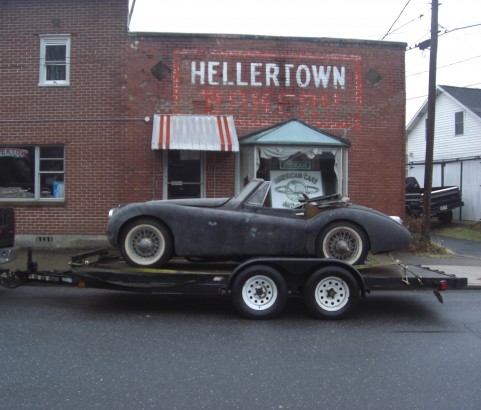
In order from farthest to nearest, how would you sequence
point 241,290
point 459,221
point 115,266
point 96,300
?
point 459,221, point 96,300, point 115,266, point 241,290

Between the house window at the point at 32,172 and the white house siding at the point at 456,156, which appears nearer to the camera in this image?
the house window at the point at 32,172

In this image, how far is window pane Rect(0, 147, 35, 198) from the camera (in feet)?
39.9

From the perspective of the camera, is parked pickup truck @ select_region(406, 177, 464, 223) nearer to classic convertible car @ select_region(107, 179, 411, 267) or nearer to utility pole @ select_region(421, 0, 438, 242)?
utility pole @ select_region(421, 0, 438, 242)

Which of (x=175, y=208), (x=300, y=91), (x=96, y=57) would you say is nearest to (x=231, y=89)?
(x=300, y=91)

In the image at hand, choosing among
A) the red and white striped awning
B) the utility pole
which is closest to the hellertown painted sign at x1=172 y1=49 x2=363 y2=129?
the red and white striped awning

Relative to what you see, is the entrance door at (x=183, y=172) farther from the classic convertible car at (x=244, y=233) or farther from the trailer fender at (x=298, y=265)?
the trailer fender at (x=298, y=265)

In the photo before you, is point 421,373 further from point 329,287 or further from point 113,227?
point 113,227

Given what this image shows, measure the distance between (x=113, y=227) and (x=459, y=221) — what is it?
60.0 feet

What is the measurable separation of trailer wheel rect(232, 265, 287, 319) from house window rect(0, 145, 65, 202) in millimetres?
7332

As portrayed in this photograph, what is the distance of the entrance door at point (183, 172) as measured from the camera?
39.6 ft

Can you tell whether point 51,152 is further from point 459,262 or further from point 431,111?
point 459,262

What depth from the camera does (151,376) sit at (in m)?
4.39

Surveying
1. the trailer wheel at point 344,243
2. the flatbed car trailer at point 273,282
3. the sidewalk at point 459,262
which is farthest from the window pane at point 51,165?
the sidewalk at point 459,262

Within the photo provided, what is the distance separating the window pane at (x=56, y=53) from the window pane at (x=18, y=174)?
2260 millimetres
